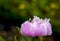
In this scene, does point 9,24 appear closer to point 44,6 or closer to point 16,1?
point 16,1

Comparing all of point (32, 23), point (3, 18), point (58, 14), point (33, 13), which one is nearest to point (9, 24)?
point (3, 18)

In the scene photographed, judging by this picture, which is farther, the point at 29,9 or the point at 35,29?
the point at 29,9

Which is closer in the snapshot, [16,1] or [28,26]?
[28,26]

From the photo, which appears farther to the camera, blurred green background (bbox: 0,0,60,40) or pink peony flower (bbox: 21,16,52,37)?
blurred green background (bbox: 0,0,60,40)

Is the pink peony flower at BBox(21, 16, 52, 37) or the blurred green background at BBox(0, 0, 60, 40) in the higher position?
the blurred green background at BBox(0, 0, 60, 40)

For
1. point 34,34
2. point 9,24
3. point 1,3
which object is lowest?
point 34,34

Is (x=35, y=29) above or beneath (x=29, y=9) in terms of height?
beneath

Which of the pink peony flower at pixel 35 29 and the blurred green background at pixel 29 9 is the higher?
the blurred green background at pixel 29 9

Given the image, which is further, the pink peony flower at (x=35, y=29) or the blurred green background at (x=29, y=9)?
the blurred green background at (x=29, y=9)
